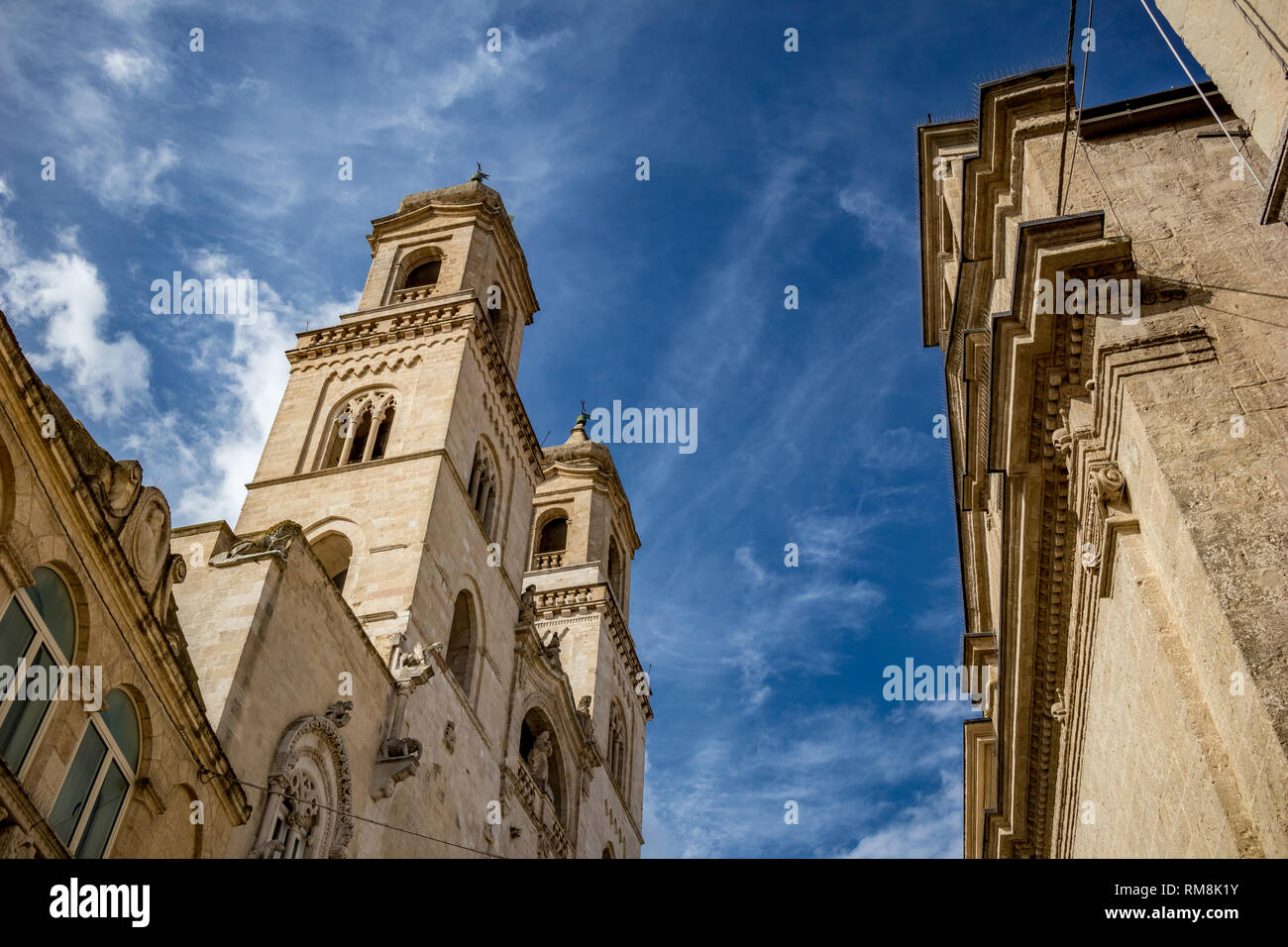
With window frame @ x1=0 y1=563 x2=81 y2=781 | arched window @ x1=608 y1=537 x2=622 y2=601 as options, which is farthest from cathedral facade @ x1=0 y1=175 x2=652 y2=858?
arched window @ x1=608 y1=537 x2=622 y2=601

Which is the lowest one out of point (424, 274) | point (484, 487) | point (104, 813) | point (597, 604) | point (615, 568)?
point (104, 813)

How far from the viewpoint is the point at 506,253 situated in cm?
3447

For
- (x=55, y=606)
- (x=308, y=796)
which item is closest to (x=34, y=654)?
(x=55, y=606)

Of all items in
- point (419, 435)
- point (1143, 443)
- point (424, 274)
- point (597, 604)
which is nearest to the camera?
point (1143, 443)

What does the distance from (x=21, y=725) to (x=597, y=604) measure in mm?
29631

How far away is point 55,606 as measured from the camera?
1098 cm

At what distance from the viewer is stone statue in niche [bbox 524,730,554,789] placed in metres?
29.3

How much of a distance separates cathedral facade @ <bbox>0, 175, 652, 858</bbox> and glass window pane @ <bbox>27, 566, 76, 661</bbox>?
25 mm

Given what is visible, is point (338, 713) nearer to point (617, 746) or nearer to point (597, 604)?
point (597, 604)

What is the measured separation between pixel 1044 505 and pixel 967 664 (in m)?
8.53

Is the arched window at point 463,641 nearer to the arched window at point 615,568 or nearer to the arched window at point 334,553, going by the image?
the arched window at point 334,553

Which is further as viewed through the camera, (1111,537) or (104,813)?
(104,813)

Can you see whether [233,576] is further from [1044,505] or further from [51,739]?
[1044,505]
